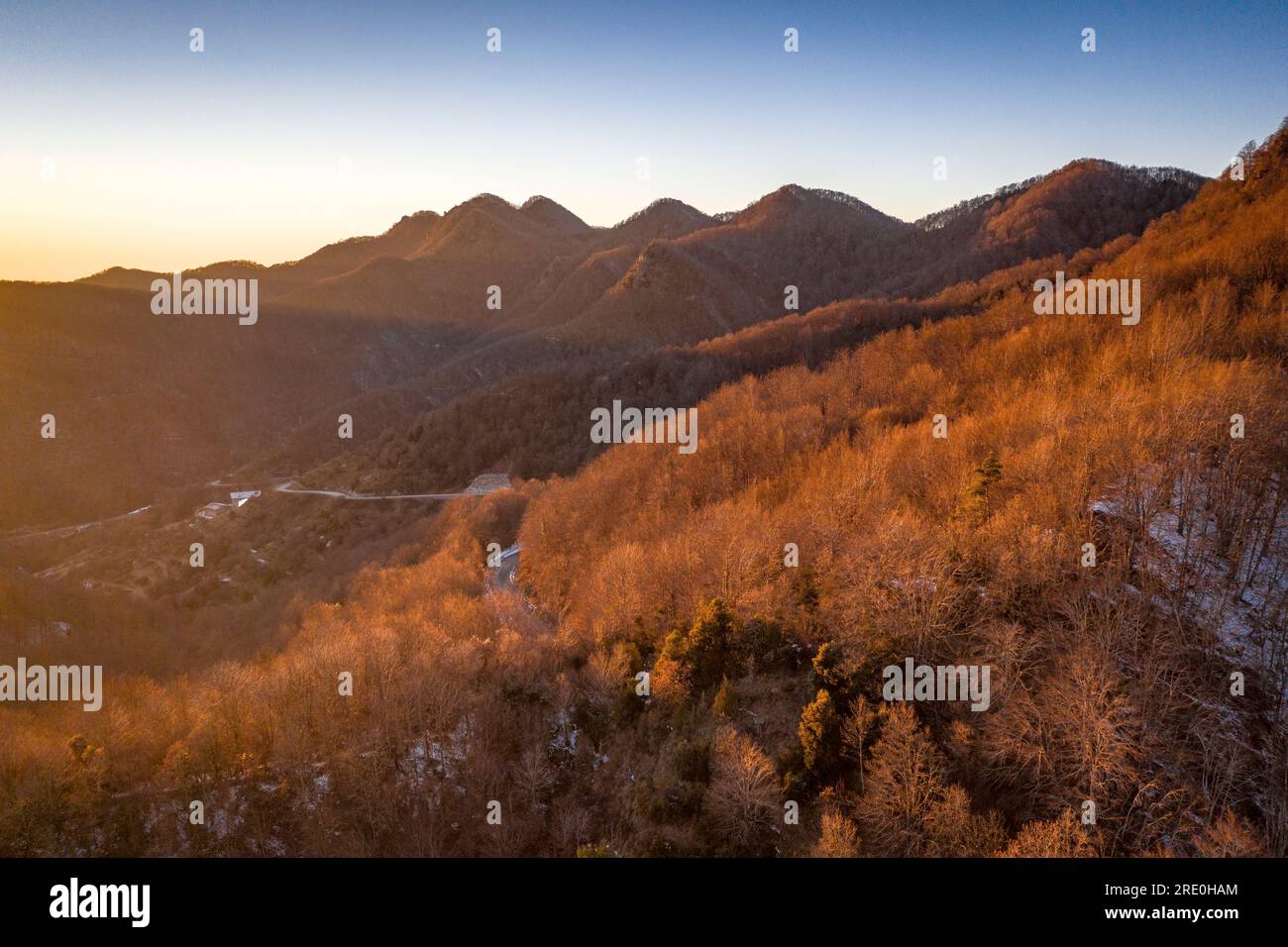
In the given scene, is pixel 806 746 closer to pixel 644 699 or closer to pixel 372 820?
pixel 644 699

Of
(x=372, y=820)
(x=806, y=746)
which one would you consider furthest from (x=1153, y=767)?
(x=372, y=820)

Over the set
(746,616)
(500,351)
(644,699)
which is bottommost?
(644,699)

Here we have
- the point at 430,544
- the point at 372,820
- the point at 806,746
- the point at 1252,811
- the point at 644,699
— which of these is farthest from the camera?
the point at 430,544

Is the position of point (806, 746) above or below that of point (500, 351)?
below

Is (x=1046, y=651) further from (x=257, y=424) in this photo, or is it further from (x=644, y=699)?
(x=257, y=424)

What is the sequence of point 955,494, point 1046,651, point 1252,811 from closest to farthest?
point 1252,811 < point 1046,651 < point 955,494

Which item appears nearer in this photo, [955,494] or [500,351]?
[955,494]

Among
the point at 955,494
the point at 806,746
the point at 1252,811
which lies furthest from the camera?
the point at 955,494

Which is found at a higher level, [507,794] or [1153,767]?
[1153,767]

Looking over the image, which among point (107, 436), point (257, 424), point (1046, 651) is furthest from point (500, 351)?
point (1046, 651)
